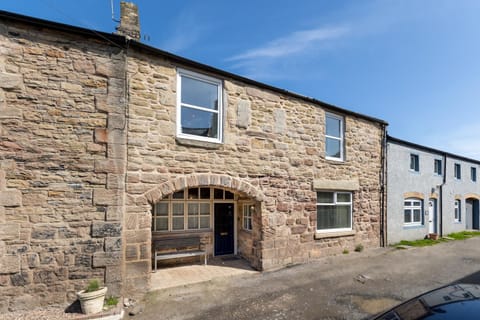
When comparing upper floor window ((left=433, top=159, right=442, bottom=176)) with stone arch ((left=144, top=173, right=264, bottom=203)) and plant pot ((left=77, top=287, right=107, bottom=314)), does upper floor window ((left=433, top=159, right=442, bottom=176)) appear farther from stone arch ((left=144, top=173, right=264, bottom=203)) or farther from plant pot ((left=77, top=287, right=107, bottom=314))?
plant pot ((left=77, top=287, right=107, bottom=314))

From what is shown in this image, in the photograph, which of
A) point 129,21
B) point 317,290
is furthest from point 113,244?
point 129,21

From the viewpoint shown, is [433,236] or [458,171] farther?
[458,171]

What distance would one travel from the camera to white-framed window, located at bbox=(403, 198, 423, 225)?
40.9 ft

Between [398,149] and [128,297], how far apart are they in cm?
1269

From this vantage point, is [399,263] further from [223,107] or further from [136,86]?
[136,86]

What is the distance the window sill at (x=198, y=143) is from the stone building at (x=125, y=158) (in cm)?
3

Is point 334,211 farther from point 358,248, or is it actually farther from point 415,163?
point 415,163

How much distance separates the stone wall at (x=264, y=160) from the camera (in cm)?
580

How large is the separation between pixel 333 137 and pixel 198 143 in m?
5.59

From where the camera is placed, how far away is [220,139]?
22.6ft

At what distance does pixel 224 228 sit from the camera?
912 centimetres

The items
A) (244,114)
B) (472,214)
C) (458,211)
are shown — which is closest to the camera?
(244,114)

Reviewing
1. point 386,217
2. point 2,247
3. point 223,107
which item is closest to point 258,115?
point 223,107

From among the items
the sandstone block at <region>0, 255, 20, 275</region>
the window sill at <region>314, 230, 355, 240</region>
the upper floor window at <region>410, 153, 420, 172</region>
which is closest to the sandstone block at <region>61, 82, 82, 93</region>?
the sandstone block at <region>0, 255, 20, 275</region>
